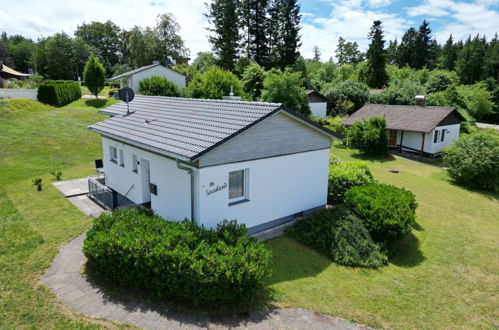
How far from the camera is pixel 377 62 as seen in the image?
58719 millimetres

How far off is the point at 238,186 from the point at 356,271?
4474 mm

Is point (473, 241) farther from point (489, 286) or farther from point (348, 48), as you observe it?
point (348, 48)

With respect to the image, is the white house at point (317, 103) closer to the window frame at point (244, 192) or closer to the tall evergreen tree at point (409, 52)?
the window frame at point (244, 192)

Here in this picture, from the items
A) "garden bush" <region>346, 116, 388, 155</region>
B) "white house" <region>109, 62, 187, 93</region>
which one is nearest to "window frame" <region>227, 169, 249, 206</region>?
"garden bush" <region>346, 116, 388, 155</region>

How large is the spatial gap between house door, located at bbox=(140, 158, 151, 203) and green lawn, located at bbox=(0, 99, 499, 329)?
2.30m

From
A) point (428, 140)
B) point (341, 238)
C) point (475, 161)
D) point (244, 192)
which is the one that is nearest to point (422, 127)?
point (428, 140)

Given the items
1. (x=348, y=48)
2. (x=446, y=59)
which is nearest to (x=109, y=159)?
(x=446, y=59)

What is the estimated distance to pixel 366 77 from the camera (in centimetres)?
6069

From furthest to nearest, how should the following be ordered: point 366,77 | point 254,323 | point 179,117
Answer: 1. point 366,77
2. point 179,117
3. point 254,323

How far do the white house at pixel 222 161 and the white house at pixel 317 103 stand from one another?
1158 inches

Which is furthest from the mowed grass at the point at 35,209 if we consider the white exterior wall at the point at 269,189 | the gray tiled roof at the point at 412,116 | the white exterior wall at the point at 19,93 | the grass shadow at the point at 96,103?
the gray tiled roof at the point at 412,116

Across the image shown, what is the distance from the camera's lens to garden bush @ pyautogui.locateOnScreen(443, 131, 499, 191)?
20422 mm

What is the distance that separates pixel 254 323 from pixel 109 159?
10.6m

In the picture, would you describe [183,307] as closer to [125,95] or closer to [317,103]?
[125,95]
